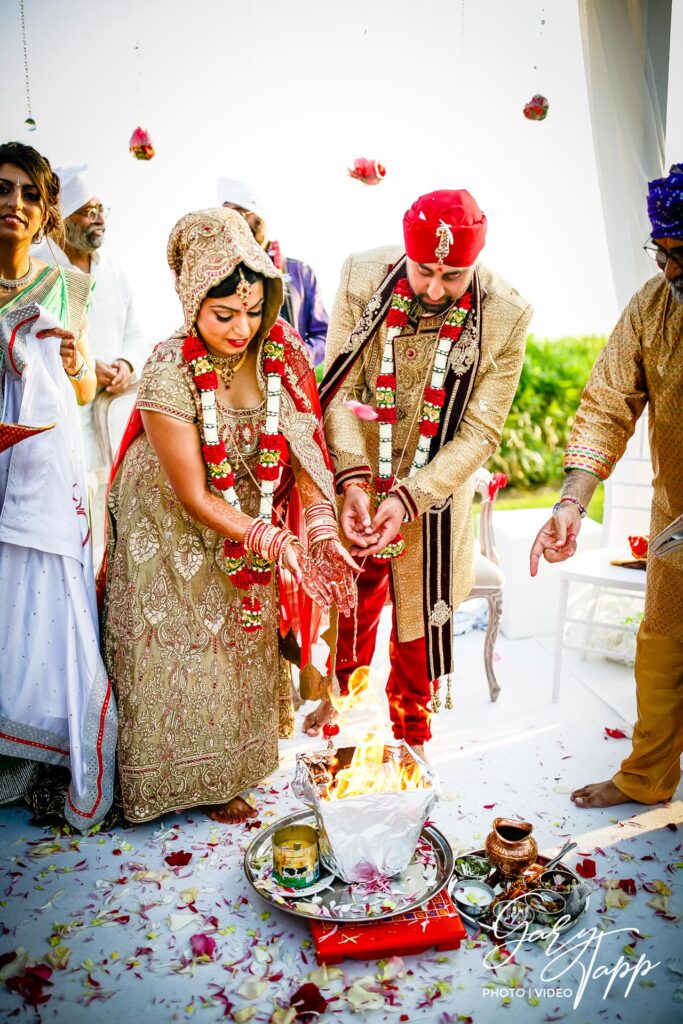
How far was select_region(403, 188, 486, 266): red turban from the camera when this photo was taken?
2.70 metres

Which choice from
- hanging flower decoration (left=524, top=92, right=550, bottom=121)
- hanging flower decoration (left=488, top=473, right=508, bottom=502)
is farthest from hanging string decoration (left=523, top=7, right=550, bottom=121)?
hanging flower decoration (left=488, top=473, right=508, bottom=502)

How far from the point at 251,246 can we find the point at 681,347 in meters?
1.47

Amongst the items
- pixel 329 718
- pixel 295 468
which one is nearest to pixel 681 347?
pixel 295 468

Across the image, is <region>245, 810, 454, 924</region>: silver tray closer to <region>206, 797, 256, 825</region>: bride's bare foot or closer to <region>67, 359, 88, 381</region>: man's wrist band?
<region>206, 797, 256, 825</region>: bride's bare foot

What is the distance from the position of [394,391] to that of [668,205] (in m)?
1.10

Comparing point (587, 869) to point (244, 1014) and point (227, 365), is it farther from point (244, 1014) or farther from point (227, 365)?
point (227, 365)

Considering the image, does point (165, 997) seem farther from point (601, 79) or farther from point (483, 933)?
point (601, 79)

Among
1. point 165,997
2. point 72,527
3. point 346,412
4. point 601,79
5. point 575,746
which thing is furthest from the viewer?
point 601,79

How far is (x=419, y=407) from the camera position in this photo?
308 cm

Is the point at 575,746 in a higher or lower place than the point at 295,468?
lower

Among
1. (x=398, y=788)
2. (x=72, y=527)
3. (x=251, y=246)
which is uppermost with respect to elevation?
(x=251, y=246)

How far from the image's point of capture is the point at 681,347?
106 inches

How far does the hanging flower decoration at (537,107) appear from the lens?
18.0 ft

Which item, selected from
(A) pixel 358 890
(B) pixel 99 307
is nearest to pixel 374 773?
(A) pixel 358 890
